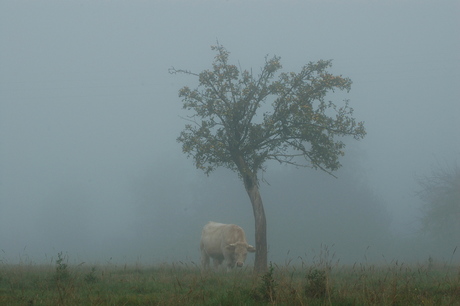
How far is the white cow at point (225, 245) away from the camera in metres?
21.1

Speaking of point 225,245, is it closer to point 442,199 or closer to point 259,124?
point 259,124

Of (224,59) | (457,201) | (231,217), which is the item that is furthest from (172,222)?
(224,59)

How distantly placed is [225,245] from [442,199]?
31.8m

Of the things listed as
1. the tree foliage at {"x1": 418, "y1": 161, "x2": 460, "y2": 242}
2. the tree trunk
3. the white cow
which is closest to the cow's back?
the white cow

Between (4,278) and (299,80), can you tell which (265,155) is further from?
(4,278)

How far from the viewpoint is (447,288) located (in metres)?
9.33

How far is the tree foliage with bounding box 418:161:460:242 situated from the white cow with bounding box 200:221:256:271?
28.9 m

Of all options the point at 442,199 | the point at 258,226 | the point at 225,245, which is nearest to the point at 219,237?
the point at 225,245

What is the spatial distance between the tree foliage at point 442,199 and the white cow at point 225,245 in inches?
1138

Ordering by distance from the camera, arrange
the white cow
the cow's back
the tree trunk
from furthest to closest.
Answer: the cow's back → the white cow → the tree trunk

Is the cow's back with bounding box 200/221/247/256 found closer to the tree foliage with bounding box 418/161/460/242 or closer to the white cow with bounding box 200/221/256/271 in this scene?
the white cow with bounding box 200/221/256/271

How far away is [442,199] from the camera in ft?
151

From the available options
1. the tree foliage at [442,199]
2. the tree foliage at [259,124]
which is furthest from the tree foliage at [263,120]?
the tree foliage at [442,199]

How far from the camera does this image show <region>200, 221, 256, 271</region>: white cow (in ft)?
69.3
